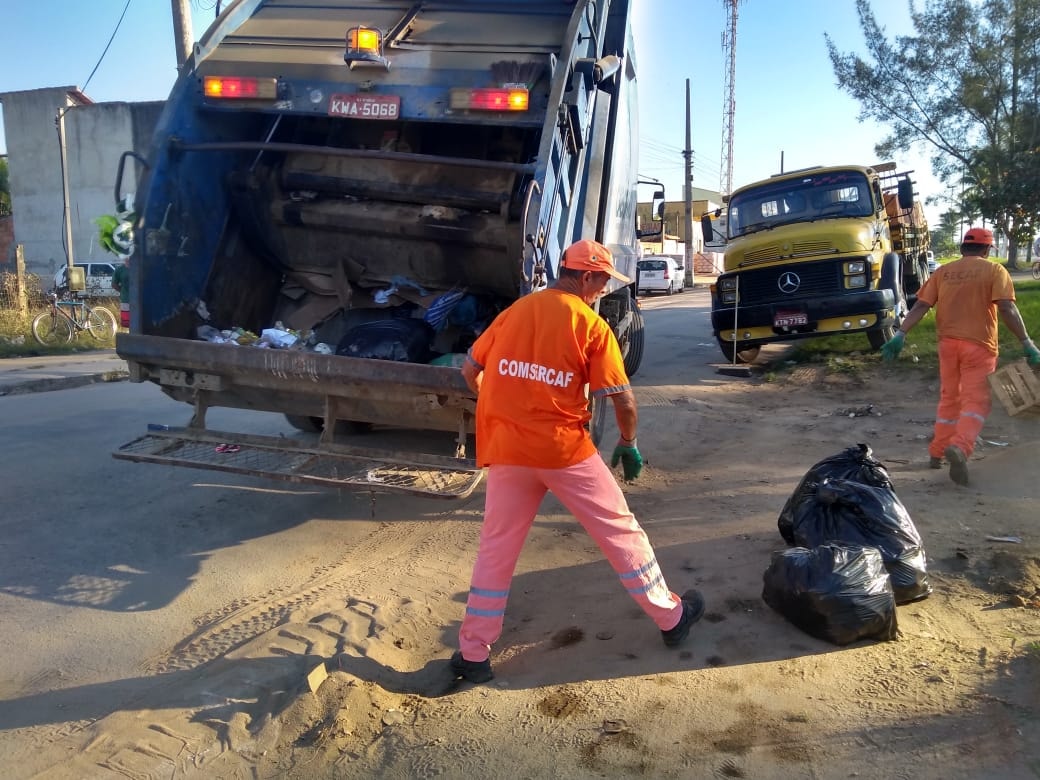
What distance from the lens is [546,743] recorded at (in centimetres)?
269

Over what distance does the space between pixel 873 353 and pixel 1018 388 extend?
5.01 meters

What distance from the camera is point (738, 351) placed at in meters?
11.1

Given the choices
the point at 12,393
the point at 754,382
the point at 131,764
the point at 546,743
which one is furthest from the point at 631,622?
the point at 12,393

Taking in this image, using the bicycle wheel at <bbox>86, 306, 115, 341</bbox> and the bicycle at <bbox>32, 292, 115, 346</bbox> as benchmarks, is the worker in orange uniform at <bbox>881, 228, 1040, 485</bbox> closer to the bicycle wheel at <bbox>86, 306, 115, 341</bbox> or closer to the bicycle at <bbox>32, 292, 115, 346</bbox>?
the bicycle at <bbox>32, 292, 115, 346</bbox>

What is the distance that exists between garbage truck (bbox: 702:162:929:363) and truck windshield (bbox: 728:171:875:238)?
1 cm

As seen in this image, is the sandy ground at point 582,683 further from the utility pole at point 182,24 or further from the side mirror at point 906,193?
the utility pole at point 182,24

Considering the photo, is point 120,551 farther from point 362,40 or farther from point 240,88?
point 362,40

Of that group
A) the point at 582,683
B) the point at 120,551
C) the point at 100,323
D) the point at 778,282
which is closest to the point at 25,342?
the point at 100,323

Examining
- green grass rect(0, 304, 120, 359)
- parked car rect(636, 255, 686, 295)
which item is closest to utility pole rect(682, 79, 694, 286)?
parked car rect(636, 255, 686, 295)

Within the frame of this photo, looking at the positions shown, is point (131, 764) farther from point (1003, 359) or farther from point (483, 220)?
point (1003, 359)

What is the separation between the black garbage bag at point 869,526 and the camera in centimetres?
350

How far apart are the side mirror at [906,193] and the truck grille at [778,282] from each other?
1.90 metres

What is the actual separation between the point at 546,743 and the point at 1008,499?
347 cm

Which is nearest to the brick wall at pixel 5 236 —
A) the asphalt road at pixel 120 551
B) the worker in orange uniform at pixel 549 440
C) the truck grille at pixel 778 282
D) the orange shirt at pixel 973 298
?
the asphalt road at pixel 120 551
